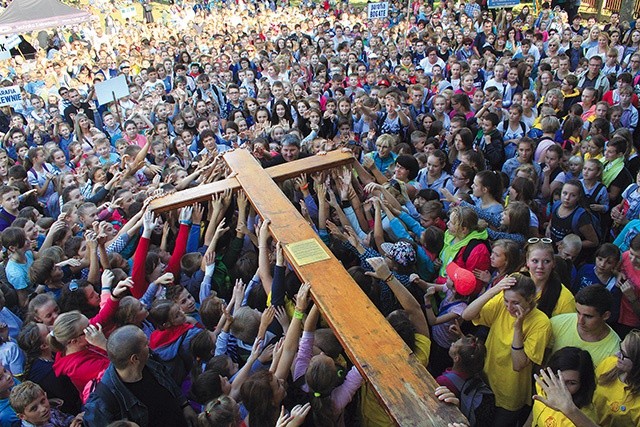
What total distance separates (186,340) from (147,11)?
2586 cm

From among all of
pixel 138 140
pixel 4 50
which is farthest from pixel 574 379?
pixel 4 50

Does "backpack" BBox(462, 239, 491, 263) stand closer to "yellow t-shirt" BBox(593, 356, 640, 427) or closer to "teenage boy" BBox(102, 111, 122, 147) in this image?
"yellow t-shirt" BBox(593, 356, 640, 427)

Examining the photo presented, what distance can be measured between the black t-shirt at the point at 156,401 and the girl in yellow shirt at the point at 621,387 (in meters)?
2.29

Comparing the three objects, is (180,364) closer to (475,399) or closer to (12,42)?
(475,399)

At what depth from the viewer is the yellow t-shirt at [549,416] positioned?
2.39 m

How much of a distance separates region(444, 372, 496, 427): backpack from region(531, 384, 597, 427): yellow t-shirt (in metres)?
0.28

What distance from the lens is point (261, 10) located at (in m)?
21.4

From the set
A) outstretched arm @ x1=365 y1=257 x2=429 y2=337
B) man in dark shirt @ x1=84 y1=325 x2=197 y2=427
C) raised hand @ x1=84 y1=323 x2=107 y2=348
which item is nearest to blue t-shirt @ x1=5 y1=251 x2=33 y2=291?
raised hand @ x1=84 y1=323 x2=107 y2=348

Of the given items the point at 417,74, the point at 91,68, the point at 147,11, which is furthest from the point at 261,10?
the point at 417,74

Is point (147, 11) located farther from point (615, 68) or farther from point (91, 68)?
point (615, 68)

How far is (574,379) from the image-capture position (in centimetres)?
251

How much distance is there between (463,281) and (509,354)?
67 centimetres

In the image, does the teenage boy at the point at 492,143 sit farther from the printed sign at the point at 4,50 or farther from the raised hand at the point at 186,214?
the printed sign at the point at 4,50

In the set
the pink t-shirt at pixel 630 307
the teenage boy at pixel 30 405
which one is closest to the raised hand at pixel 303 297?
the teenage boy at pixel 30 405
